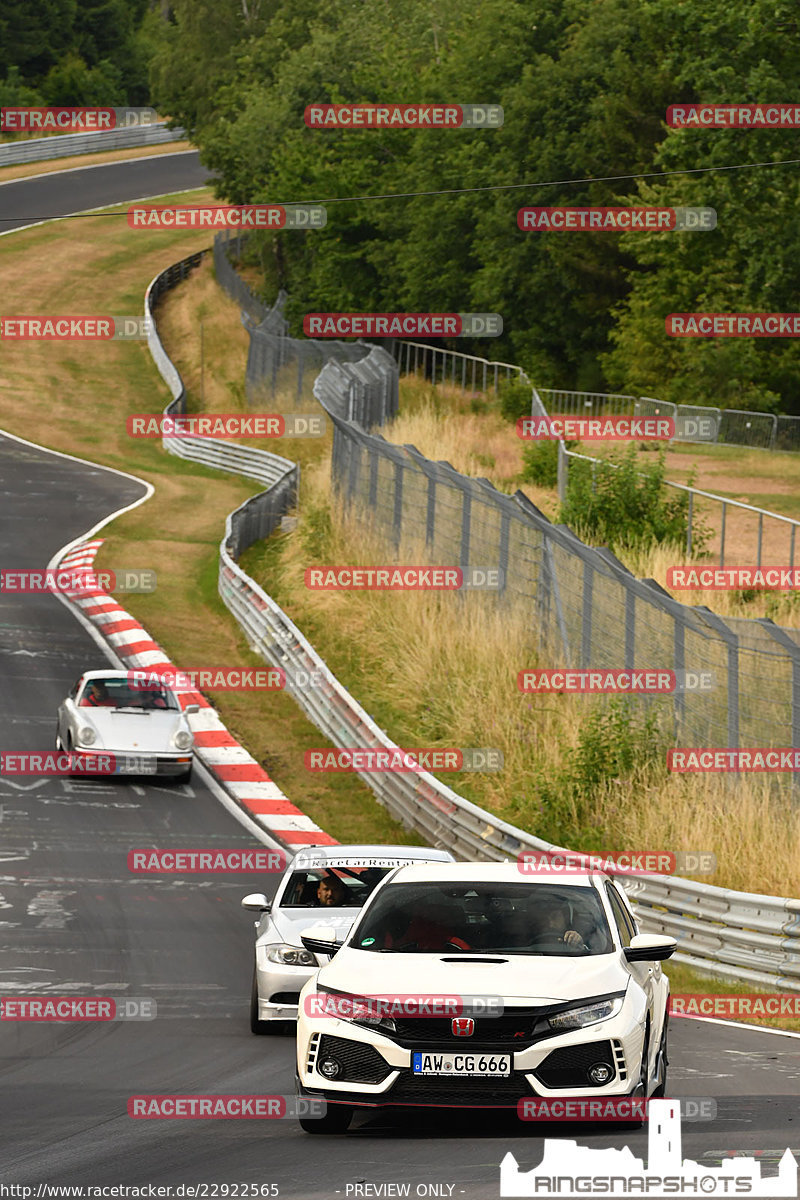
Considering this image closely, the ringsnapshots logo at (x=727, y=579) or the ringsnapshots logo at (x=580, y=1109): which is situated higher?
the ringsnapshots logo at (x=580, y=1109)

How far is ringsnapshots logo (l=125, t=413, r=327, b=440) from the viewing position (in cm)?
5456

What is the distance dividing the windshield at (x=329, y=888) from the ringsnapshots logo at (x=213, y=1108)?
3.57 m

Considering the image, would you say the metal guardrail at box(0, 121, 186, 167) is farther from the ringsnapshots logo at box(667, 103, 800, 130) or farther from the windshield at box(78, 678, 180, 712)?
the windshield at box(78, 678, 180, 712)

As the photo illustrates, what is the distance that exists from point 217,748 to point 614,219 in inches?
1259

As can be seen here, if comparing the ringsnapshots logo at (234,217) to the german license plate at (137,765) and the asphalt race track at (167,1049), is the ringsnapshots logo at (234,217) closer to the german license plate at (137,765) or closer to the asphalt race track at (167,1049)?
the german license plate at (137,765)

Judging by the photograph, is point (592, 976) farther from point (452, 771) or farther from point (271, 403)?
point (271, 403)

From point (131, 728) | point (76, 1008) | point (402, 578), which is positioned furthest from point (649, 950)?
point (402, 578)

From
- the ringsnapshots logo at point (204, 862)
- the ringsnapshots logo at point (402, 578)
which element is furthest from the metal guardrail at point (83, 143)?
the ringsnapshots logo at point (204, 862)

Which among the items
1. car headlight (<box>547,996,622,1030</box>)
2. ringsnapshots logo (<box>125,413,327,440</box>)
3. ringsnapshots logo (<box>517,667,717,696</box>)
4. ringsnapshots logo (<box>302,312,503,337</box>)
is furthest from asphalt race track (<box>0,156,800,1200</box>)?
ringsnapshots logo (<box>302,312,503,337</box>)

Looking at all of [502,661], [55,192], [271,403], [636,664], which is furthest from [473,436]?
[55,192]

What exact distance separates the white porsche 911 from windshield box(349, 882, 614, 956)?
14292 millimetres

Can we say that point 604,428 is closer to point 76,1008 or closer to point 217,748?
point 217,748

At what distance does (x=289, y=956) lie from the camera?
1302 centimetres

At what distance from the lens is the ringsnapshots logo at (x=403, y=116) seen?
197 feet
